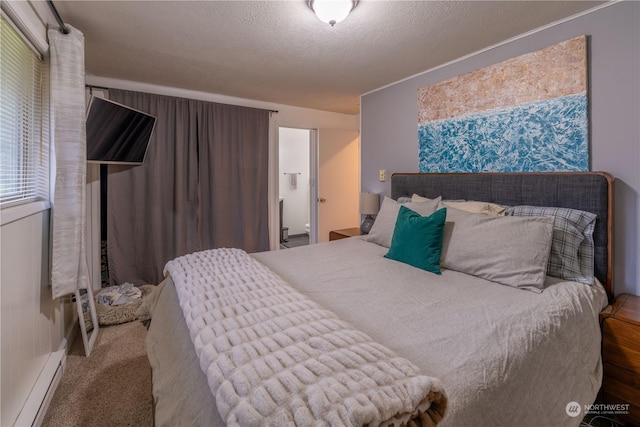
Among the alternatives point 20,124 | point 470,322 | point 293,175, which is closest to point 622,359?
point 470,322

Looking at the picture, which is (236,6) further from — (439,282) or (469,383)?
(469,383)

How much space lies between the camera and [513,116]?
2256mm

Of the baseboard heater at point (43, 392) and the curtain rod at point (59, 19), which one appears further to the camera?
the curtain rod at point (59, 19)

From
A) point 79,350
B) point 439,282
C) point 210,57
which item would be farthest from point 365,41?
point 79,350

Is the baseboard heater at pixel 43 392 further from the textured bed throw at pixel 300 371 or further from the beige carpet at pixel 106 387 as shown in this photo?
the textured bed throw at pixel 300 371

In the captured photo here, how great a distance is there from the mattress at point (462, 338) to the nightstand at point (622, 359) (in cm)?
8

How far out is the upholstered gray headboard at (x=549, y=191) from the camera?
1.76 metres

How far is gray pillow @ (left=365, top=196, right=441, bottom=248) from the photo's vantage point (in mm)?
2258

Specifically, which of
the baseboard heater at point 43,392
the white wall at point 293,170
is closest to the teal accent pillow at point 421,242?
the baseboard heater at point 43,392

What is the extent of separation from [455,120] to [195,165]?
2923 mm

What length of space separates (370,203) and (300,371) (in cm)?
290

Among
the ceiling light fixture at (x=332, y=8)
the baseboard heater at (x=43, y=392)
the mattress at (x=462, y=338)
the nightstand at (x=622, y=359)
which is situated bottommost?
the baseboard heater at (x=43, y=392)

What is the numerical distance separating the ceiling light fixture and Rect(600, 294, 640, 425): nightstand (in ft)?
7.29

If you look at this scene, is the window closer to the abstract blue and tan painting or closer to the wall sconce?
the wall sconce
